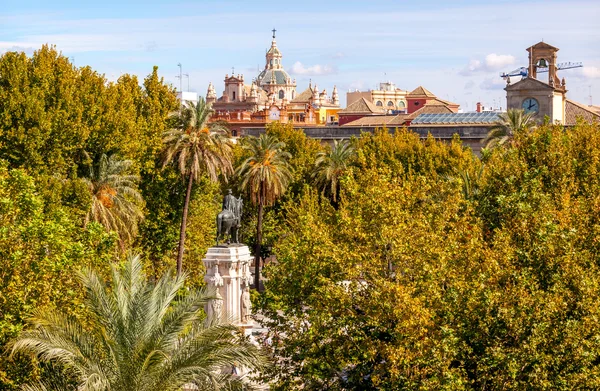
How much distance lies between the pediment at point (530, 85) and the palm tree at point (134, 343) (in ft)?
193

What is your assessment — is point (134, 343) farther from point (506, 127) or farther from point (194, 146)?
point (506, 127)

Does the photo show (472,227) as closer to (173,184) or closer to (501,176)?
(501,176)

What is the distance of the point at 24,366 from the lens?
821 inches

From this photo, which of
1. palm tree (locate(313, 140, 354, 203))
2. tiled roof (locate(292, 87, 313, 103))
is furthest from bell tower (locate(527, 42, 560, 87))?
tiled roof (locate(292, 87, 313, 103))

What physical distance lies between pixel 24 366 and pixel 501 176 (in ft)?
45.5

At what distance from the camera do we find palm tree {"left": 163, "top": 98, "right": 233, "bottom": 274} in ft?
152

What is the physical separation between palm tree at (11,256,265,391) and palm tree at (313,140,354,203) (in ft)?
118

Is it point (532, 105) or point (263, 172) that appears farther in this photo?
point (532, 105)

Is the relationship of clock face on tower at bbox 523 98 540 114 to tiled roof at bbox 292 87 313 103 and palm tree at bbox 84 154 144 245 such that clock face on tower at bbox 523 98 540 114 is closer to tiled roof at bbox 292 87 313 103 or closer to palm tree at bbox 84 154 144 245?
palm tree at bbox 84 154 144 245

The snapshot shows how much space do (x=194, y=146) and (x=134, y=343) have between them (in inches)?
1087

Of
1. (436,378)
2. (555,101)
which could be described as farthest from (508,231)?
(555,101)

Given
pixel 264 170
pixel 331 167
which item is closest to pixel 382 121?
pixel 331 167

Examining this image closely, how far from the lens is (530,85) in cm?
7656

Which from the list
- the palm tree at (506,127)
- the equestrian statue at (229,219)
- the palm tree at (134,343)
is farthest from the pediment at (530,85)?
the palm tree at (134,343)
